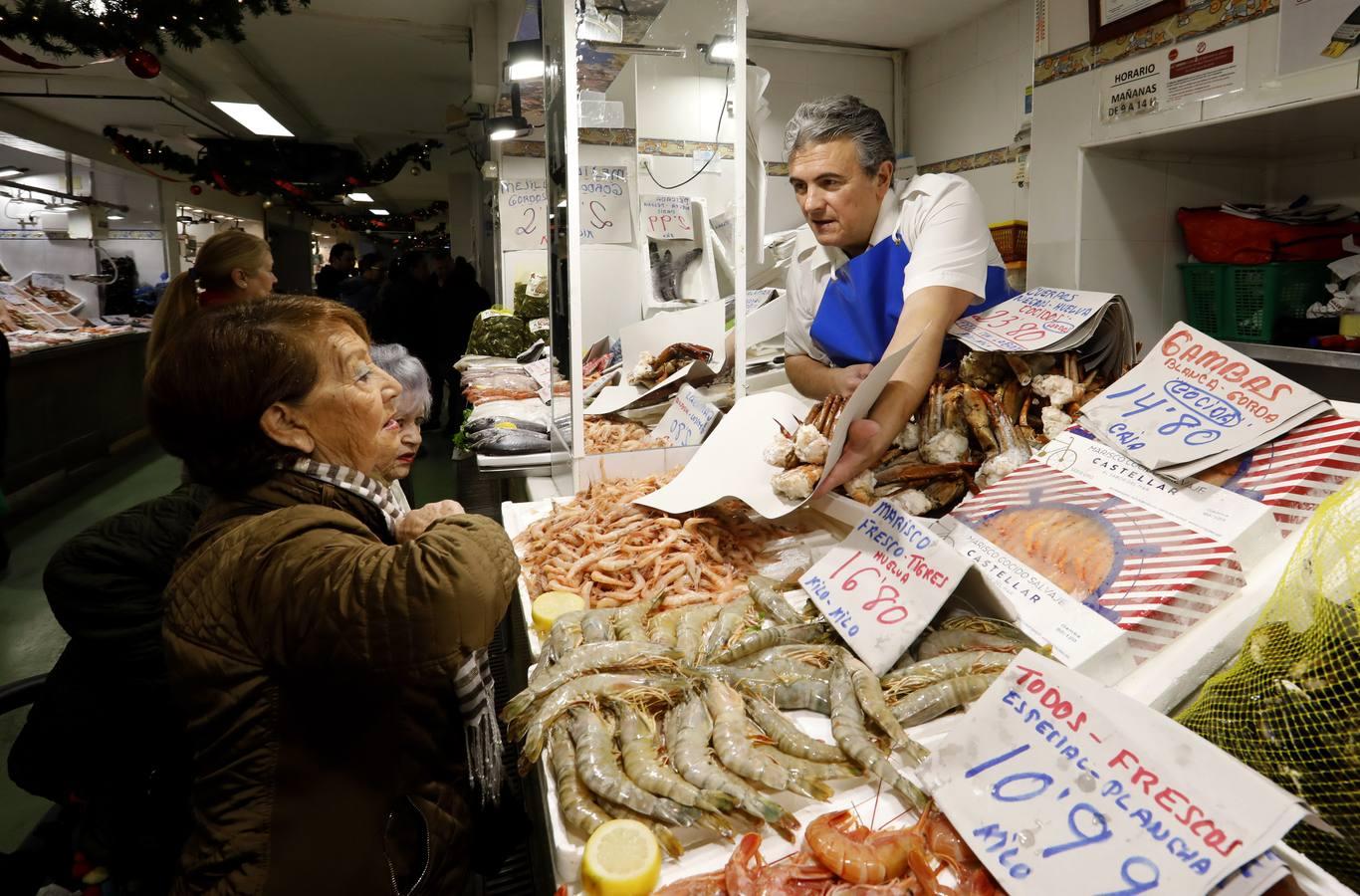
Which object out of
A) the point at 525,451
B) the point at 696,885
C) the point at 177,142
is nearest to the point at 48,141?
the point at 177,142

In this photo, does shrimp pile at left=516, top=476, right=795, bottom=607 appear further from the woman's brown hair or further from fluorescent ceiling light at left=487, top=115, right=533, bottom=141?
fluorescent ceiling light at left=487, top=115, right=533, bottom=141

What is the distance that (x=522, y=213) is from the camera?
21.7 feet

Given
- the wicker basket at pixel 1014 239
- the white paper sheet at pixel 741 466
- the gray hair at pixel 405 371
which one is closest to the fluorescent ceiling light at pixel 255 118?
the gray hair at pixel 405 371

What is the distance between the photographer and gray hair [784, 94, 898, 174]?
7.76 ft

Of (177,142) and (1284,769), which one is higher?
(177,142)

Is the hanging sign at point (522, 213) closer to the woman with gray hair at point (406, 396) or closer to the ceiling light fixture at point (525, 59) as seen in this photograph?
the ceiling light fixture at point (525, 59)

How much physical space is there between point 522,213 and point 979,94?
377 cm

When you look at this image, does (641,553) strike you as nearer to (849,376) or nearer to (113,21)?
(849,376)

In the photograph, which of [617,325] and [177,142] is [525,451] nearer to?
[617,325]

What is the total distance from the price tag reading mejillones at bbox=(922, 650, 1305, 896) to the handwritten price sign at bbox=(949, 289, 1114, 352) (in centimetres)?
110

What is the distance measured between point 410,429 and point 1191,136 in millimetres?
4033

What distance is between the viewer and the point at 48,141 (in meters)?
10.5

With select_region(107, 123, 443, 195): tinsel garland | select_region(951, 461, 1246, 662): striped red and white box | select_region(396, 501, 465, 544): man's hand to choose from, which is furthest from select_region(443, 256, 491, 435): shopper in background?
select_region(951, 461, 1246, 662): striped red and white box

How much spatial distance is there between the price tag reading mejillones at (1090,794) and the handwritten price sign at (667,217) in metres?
2.26
